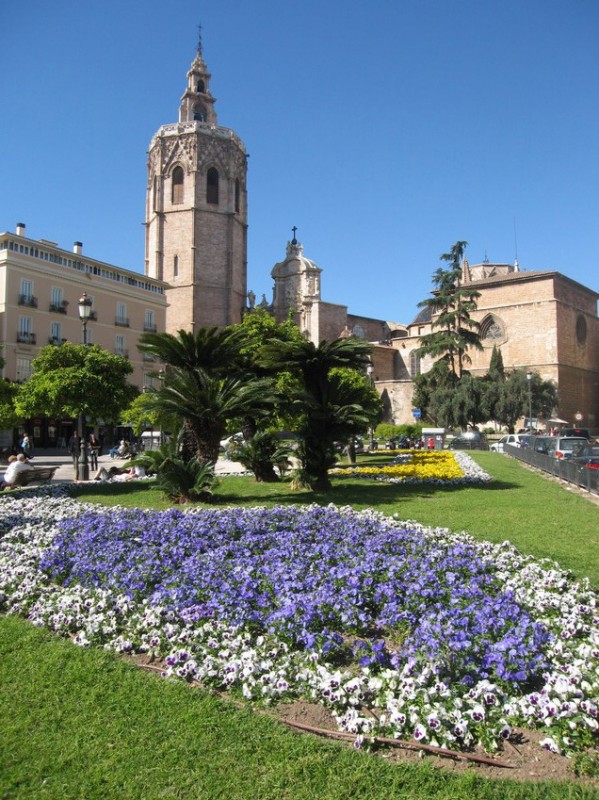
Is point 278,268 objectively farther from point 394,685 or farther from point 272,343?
point 394,685

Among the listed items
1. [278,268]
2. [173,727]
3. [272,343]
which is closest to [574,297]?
[278,268]

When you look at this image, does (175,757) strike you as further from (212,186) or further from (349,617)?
(212,186)

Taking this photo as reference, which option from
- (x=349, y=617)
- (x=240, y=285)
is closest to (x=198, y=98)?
(x=240, y=285)

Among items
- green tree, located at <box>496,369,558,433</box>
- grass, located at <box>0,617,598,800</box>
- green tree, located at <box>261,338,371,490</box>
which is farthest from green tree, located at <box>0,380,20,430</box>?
green tree, located at <box>496,369,558,433</box>

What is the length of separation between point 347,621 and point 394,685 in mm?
912

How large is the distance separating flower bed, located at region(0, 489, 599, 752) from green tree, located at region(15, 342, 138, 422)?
1168 centimetres

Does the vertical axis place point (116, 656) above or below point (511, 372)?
below

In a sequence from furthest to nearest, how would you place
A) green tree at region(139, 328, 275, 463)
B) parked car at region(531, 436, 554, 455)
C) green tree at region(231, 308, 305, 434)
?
parked car at region(531, 436, 554, 455) → green tree at region(231, 308, 305, 434) → green tree at region(139, 328, 275, 463)

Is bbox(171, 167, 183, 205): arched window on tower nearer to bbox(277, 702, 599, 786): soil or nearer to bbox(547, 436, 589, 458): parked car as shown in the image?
bbox(547, 436, 589, 458): parked car

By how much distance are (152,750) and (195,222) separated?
6128cm

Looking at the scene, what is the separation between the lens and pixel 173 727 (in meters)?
3.25

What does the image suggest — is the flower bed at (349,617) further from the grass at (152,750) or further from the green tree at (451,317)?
the green tree at (451,317)

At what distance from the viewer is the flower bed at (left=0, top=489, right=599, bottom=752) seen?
11.0ft

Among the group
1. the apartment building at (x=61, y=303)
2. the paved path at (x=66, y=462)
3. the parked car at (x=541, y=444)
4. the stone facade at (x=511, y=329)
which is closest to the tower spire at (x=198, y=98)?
the stone facade at (x=511, y=329)
